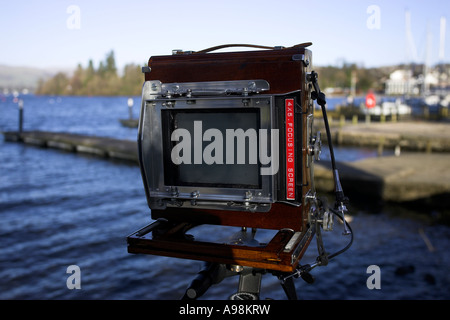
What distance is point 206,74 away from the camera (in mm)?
2332

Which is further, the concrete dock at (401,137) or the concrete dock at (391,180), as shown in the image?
the concrete dock at (401,137)

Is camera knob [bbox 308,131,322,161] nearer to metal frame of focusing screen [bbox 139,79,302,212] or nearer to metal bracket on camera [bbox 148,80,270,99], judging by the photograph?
metal frame of focusing screen [bbox 139,79,302,212]

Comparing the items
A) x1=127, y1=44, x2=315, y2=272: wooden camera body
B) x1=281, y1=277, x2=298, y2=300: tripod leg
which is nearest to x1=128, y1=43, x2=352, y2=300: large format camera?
x1=127, y1=44, x2=315, y2=272: wooden camera body

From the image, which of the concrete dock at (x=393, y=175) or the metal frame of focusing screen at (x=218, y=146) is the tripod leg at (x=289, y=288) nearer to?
the metal frame of focusing screen at (x=218, y=146)

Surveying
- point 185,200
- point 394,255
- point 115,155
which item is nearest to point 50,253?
point 394,255

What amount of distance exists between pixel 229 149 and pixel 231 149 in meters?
0.01

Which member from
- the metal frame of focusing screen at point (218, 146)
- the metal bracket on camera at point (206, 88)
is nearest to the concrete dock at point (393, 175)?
the metal frame of focusing screen at point (218, 146)

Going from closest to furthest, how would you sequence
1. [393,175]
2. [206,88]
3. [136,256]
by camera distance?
[206,88]
[136,256]
[393,175]

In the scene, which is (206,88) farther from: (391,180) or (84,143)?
(84,143)

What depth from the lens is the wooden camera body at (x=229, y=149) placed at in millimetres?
2221

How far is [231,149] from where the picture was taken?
7.64 feet

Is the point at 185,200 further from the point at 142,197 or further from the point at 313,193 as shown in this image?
the point at 142,197

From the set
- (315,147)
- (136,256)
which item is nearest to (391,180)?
(136,256)

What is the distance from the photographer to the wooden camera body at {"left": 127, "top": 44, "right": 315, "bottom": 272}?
222 cm
